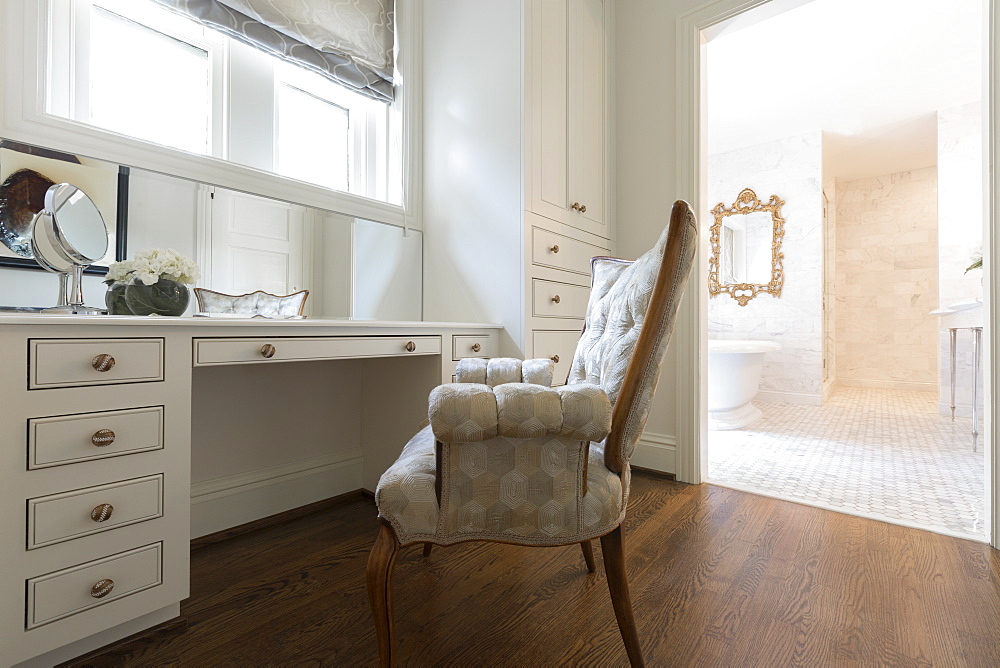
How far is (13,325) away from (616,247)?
7.95 feet

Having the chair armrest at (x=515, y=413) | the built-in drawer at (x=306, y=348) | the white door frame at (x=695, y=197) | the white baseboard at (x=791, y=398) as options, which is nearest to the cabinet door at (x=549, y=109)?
the white door frame at (x=695, y=197)

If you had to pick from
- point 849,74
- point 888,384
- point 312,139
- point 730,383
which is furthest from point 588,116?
point 888,384

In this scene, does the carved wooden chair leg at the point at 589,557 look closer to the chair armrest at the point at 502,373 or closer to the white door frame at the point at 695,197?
the chair armrest at the point at 502,373

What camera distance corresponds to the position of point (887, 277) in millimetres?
5840

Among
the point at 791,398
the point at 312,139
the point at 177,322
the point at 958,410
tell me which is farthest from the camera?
the point at 791,398

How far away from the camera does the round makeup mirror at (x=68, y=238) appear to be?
4.39 feet

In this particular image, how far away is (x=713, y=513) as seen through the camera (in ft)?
6.47

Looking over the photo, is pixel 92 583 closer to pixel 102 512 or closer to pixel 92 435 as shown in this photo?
pixel 102 512

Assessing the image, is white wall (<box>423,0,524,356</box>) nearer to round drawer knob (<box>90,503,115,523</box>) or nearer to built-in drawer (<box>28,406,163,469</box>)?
built-in drawer (<box>28,406,163,469</box>)

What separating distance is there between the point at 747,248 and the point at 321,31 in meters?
4.65

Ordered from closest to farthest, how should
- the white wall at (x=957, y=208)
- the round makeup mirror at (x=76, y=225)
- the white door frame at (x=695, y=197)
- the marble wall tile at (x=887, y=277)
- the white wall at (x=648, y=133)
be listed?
the round makeup mirror at (x=76, y=225)
the white door frame at (x=695, y=197)
the white wall at (x=648, y=133)
the white wall at (x=957, y=208)
the marble wall tile at (x=887, y=277)

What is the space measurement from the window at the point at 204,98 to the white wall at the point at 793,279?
429 cm

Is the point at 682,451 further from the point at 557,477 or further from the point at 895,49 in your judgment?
the point at 895,49

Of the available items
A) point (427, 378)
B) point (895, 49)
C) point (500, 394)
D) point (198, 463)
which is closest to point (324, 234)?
point (427, 378)
